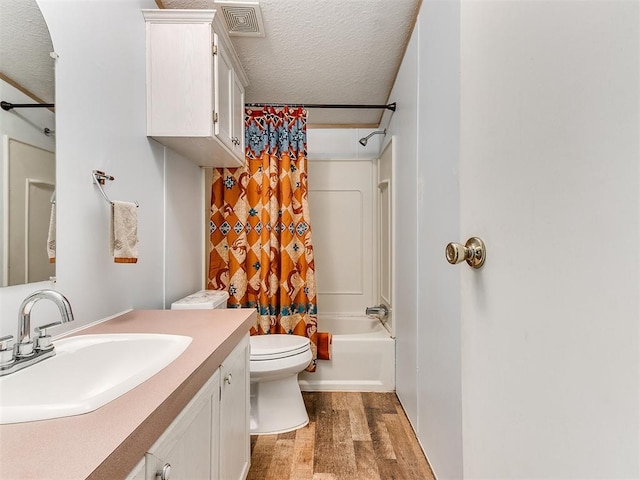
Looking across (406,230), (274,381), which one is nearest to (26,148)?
(274,381)

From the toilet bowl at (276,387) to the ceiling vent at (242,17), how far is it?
1.83 meters

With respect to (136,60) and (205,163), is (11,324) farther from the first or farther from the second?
(205,163)

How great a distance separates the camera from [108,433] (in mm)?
618

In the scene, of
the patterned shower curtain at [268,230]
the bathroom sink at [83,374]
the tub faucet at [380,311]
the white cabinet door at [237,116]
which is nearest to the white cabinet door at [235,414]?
the bathroom sink at [83,374]

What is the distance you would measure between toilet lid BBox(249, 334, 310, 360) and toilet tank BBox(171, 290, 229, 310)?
12.2 inches

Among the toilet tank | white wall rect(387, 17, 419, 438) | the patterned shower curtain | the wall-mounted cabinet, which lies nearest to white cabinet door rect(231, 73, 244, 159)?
the patterned shower curtain

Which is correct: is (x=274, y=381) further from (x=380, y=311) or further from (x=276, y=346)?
(x=380, y=311)

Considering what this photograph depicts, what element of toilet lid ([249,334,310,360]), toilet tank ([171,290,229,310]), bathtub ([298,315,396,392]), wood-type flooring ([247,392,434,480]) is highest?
toilet tank ([171,290,229,310])

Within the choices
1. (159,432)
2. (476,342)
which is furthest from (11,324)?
(476,342)

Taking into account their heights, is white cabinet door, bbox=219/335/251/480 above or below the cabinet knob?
below

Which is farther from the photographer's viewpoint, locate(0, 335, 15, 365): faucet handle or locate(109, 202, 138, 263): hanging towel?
locate(109, 202, 138, 263): hanging towel

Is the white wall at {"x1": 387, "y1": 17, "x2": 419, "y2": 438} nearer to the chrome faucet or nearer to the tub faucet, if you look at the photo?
the tub faucet

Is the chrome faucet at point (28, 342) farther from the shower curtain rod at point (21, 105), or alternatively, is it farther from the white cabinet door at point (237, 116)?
the white cabinet door at point (237, 116)

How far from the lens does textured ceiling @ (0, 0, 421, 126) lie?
1172 millimetres
